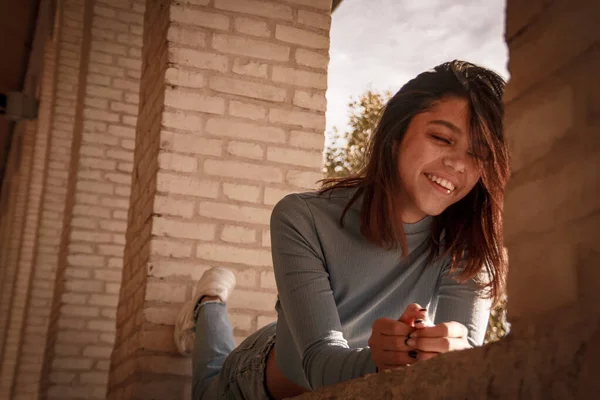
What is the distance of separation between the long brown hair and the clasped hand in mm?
563

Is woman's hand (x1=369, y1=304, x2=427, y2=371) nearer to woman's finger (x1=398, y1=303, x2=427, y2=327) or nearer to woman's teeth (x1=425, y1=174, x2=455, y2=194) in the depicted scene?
woman's finger (x1=398, y1=303, x2=427, y2=327)

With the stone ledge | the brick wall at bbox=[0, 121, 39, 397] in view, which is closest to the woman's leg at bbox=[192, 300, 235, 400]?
the stone ledge

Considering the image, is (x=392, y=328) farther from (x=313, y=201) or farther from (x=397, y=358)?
(x=313, y=201)

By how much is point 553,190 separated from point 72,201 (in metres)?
5.07

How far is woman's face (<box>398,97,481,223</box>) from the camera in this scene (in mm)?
2064

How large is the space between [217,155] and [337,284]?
4.80 feet

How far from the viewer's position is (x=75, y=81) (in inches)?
281

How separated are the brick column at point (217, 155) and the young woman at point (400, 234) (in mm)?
969

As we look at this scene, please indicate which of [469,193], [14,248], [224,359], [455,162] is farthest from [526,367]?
[14,248]

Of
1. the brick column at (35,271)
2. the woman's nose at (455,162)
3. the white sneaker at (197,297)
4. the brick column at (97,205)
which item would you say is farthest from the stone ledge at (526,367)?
the brick column at (35,271)

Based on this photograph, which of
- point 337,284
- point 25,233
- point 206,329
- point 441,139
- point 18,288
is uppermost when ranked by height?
point 441,139

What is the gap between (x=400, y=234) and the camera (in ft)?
7.27

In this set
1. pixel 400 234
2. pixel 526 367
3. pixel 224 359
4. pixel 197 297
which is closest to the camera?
pixel 526 367

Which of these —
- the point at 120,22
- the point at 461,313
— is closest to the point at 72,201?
the point at 120,22
